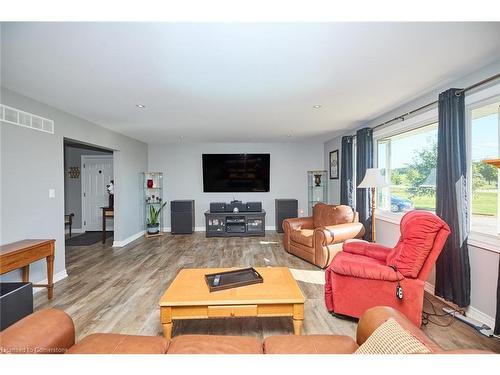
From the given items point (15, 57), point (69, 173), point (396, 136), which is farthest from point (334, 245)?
point (69, 173)

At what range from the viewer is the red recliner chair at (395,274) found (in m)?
1.87

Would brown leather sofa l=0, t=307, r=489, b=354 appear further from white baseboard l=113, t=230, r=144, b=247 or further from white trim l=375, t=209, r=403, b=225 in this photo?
white baseboard l=113, t=230, r=144, b=247

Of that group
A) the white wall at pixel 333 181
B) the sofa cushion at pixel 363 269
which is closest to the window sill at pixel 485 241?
the sofa cushion at pixel 363 269

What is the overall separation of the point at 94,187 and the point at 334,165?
6.35m

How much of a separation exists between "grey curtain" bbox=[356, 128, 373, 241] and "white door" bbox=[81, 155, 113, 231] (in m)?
6.12

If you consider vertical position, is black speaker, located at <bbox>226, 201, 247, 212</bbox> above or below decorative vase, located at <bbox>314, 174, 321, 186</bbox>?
below

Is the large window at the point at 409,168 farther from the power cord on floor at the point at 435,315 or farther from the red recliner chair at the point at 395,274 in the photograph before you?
the red recliner chair at the point at 395,274

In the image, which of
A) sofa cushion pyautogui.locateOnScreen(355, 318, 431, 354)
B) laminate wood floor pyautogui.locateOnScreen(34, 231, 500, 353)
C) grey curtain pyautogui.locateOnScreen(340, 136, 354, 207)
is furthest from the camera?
grey curtain pyautogui.locateOnScreen(340, 136, 354, 207)

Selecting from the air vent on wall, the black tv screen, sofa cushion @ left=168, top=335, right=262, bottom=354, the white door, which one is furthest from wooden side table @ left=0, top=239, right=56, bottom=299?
the white door

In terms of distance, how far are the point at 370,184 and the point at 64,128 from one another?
4.42 m

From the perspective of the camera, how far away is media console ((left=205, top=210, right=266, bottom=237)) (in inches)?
219

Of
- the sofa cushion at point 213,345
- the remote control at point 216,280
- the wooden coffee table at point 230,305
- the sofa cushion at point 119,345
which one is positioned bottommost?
the wooden coffee table at point 230,305

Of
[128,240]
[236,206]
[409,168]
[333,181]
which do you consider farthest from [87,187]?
[409,168]

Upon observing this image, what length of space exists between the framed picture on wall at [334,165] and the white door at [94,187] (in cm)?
584
